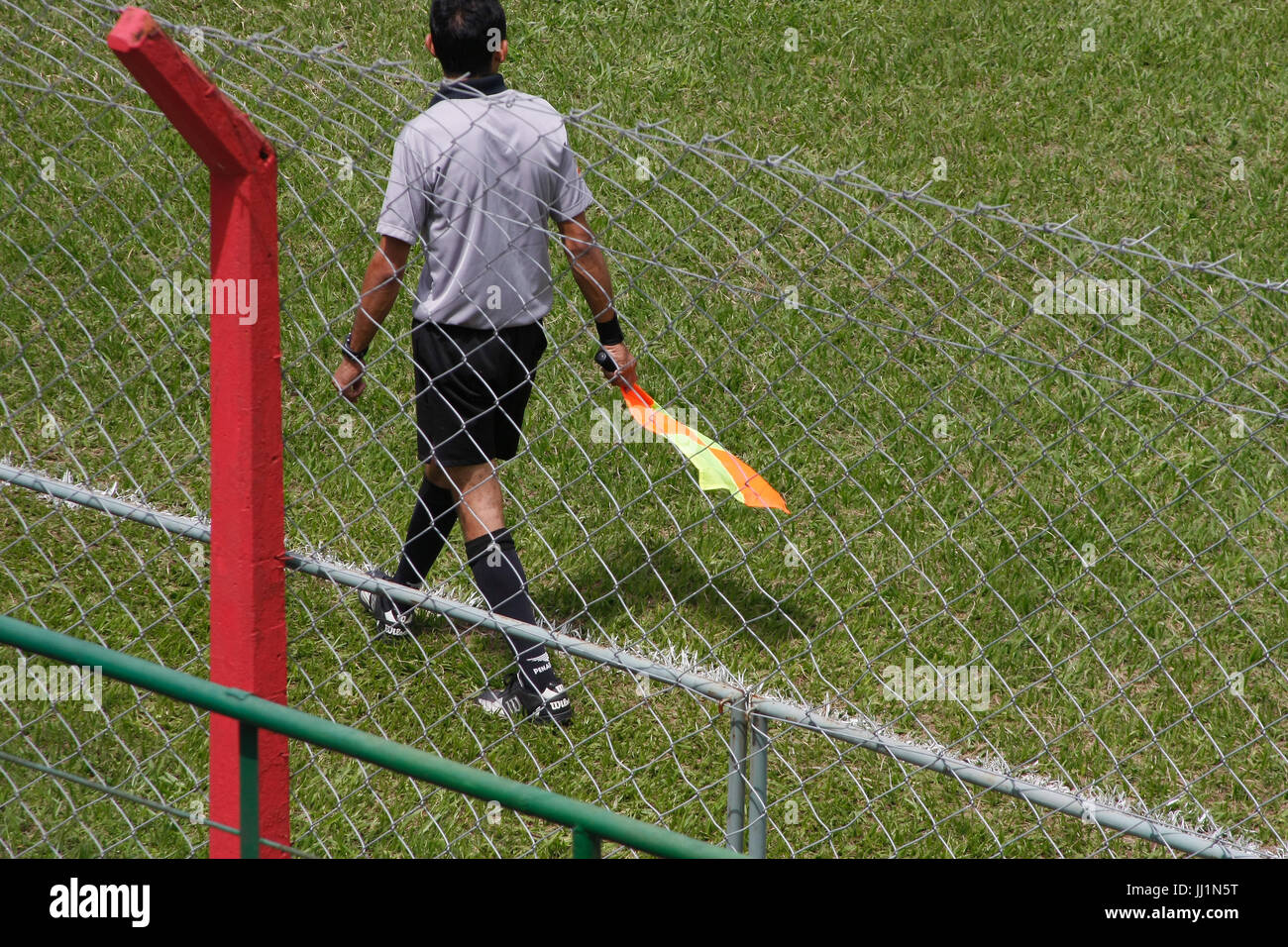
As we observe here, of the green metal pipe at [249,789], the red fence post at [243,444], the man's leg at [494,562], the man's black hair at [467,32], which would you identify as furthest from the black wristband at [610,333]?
the green metal pipe at [249,789]

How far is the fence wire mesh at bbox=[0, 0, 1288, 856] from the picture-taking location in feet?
10.5

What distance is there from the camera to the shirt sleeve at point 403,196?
3244 millimetres

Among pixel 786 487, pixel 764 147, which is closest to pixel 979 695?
pixel 786 487

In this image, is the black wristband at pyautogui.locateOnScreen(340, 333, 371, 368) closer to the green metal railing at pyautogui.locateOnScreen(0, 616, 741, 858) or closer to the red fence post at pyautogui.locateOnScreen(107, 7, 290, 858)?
the red fence post at pyautogui.locateOnScreen(107, 7, 290, 858)

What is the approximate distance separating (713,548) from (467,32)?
1823 millimetres

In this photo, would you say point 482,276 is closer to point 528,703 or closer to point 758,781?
point 528,703

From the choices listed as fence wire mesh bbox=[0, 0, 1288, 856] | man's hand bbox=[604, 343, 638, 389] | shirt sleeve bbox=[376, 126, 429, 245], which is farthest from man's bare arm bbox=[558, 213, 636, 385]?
shirt sleeve bbox=[376, 126, 429, 245]

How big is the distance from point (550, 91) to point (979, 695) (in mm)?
4034

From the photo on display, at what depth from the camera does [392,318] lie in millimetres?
5367

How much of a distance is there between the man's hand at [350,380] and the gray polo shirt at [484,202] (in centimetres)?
26

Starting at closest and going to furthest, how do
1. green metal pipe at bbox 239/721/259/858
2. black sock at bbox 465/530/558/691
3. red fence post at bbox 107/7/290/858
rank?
1. green metal pipe at bbox 239/721/259/858
2. red fence post at bbox 107/7/290/858
3. black sock at bbox 465/530/558/691

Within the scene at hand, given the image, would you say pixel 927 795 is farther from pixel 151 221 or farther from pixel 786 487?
pixel 151 221

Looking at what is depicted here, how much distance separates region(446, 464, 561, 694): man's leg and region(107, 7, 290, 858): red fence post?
4.15 feet

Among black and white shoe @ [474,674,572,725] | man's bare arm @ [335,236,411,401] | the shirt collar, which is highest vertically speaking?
the shirt collar
